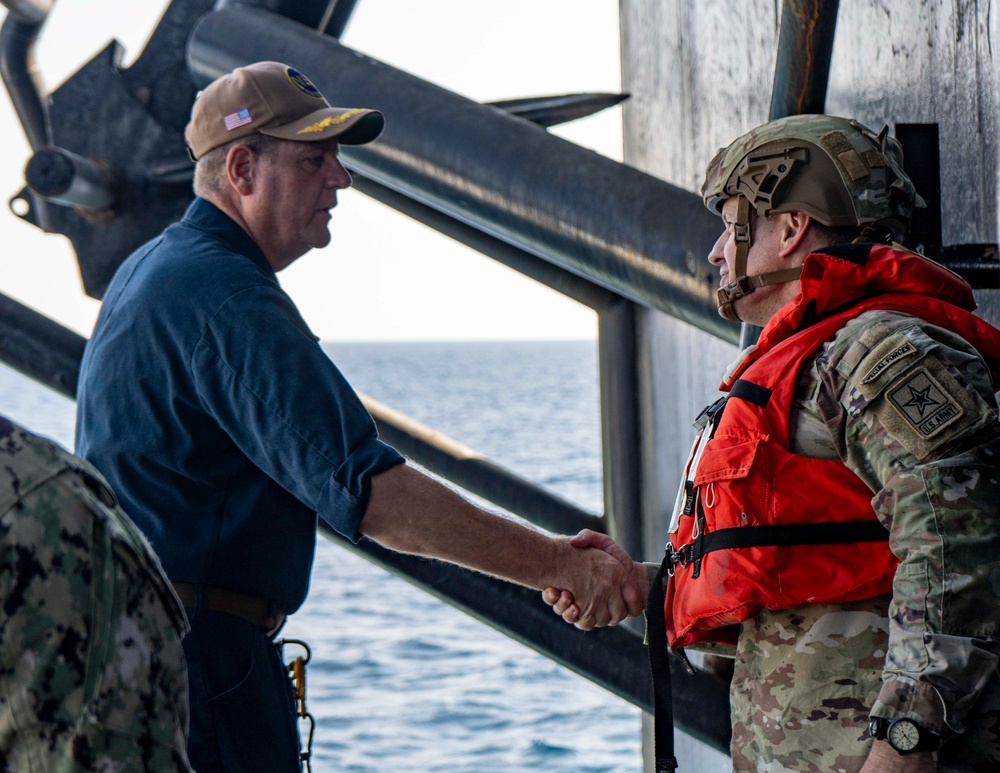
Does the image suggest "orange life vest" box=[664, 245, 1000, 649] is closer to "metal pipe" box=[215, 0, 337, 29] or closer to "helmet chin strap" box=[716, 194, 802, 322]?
"helmet chin strap" box=[716, 194, 802, 322]

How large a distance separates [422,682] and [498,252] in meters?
12.8

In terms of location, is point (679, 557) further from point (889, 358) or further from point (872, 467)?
point (889, 358)

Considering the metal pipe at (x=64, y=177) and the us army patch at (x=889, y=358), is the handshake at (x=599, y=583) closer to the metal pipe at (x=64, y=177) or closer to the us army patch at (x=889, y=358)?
the us army patch at (x=889, y=358)

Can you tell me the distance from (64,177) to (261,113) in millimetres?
2439

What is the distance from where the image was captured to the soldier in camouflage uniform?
2123 millimetres

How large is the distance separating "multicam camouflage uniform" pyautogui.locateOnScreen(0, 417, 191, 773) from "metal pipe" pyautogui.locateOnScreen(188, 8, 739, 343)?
2.47 meters

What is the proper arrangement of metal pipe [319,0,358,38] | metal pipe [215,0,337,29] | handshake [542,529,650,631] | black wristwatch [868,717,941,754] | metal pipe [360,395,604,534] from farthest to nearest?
metal pipe [360,395,604,534] → metal pipe [319,0,358,38] → metal pipe [215,0,337,29] → handshake [542,529,650,631] → black wristwatch [868,717,941,754]

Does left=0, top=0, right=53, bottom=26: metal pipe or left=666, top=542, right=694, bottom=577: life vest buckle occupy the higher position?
left=0, top=0, right=53, bottom=26: metal pipe

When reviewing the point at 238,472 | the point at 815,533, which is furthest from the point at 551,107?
the point at 815,533

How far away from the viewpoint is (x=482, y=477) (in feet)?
19.8

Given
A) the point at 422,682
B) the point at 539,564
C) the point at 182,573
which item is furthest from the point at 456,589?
the point at 422,682

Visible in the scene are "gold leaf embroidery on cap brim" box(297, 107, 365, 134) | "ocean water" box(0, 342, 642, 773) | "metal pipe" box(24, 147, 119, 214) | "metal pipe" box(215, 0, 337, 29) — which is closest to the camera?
"gold leaf embroidery on cap brim" box(297, 107, 365, 134)

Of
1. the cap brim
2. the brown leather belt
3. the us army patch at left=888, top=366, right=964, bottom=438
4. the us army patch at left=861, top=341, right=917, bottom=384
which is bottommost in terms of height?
the brown leather belt

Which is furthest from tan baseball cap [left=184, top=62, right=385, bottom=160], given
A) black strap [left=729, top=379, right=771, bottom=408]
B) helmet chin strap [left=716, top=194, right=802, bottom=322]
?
black strap [left=729, top=379, right=771, bottom=408]
